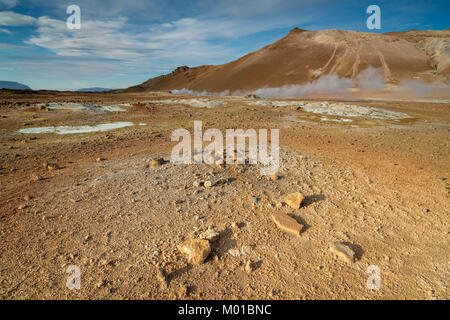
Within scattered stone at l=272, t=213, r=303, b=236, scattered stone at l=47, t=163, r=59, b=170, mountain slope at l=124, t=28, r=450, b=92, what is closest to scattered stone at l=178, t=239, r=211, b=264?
scattered stone at l=272, t=213, r=303, b=236

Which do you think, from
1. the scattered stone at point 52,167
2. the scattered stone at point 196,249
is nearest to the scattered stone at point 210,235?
the scattered stone at point 196,249

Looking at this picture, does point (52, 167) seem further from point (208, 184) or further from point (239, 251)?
point (239, 251)

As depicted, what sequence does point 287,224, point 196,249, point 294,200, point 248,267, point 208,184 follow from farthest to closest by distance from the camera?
point 208,184 < point 294,200 < point 287,224 < point 196,249 < point 248,267

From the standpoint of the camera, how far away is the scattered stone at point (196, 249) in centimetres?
266

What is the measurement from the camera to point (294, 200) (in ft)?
12.2

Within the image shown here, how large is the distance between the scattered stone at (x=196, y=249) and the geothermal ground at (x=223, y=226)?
8 cm

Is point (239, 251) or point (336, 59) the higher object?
point (336, 59)

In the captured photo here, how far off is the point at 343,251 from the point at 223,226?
1.52 m

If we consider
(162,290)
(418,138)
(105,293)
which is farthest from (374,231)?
(418,138)

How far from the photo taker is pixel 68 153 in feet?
20.9

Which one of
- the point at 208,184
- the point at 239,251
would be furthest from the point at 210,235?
the point at 208,184

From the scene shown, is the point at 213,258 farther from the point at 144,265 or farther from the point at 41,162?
the point at 41,162

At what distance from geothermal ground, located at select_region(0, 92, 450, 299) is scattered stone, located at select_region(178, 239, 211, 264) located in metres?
0.08
